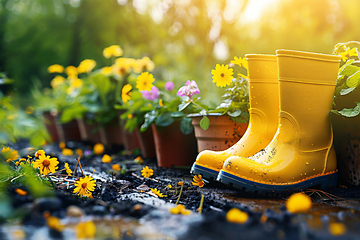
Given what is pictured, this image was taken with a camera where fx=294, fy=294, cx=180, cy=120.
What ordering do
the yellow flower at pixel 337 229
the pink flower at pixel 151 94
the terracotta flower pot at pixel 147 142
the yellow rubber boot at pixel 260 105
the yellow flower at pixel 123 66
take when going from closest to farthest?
1. the yellow flower at pixel 337 229
2. the yellow rubber boot at pixel 260 105
3. the pink flower at pixel 151 94
4. the terracotta flower pot at pixel 147 142
5. the yellow flower at pixel 123 66

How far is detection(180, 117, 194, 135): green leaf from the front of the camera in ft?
6.00

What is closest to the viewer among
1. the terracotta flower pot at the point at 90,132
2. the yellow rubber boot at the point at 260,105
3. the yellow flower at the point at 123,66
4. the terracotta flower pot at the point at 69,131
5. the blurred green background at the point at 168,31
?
the yellow rubber boot at the point at 260,105

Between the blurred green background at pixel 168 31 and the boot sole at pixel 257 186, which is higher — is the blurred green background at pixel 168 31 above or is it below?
above

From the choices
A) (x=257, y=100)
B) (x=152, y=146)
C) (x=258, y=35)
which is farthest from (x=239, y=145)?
(x=258, y=35)

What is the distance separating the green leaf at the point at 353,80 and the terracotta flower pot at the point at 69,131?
3.35m

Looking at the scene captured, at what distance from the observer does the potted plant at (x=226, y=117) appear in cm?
153

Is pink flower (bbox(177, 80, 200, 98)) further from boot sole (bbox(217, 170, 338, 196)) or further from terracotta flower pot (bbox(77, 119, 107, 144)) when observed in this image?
terracotta flower pot (bbox(77, 119, 107, 144))

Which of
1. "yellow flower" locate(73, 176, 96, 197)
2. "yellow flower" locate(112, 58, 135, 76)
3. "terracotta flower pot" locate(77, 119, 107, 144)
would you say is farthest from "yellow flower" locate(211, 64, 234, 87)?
"terracotta flower pot" locate(77, 119, 107, 144)

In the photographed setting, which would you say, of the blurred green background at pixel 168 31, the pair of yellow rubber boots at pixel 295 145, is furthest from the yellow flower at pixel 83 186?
the blurred green background at pixel 168 31

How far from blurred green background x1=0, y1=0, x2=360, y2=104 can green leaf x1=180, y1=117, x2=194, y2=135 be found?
138cm

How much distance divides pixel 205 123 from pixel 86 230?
0.95m

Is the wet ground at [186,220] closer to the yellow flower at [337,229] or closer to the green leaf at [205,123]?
the yellow flower at [337,229]

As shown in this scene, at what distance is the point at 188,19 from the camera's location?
5.79 m

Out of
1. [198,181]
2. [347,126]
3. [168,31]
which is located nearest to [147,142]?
[198,181]
